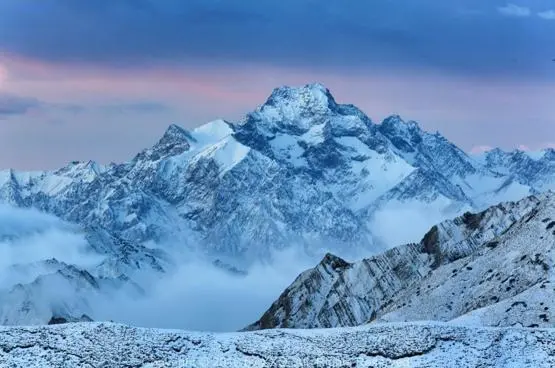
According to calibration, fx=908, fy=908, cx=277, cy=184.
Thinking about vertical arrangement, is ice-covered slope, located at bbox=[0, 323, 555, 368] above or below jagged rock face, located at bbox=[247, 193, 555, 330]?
below

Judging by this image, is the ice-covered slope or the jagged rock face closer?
the ice-covered slope

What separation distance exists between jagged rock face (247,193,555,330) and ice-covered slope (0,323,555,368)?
76.1ft

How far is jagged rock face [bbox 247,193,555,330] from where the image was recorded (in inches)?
4449

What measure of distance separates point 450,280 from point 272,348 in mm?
60424

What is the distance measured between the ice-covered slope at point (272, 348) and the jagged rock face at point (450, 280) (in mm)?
23191

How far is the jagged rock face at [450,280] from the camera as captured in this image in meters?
113

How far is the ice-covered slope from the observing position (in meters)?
68.6

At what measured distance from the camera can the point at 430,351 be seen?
70.6 metres

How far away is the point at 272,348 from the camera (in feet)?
238

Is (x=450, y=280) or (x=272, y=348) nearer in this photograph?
(x=272, y=348)

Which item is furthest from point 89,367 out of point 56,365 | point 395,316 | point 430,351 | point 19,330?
point 395,316

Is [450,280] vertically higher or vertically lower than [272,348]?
higher

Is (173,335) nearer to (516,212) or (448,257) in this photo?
(448,257)

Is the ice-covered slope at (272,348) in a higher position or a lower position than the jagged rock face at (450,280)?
lower
